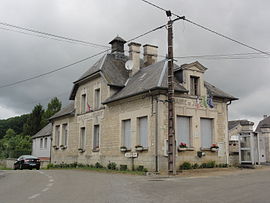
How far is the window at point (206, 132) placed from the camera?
71.1 feet

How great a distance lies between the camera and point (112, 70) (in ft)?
84.9

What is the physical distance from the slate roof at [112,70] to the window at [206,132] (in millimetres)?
6597

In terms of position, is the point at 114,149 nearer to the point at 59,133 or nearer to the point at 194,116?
the point at 194,116

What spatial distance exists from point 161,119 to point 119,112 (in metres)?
4.31

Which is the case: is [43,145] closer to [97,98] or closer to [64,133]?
[64,133]

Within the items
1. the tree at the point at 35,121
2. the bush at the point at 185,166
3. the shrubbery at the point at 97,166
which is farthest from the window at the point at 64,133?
the tree at the point at 35,121

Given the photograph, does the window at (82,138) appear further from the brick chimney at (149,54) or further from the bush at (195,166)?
the bush at (195,166)

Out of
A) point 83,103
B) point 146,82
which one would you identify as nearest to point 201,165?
point 146,82

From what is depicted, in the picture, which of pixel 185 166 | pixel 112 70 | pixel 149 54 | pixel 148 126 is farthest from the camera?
pixel 149 54

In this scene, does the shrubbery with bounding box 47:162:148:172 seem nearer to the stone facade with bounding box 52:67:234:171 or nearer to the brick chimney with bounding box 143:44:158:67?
the stone facade with bounding box 52:67:234:171

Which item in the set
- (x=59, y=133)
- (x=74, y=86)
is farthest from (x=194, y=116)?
(x=59, y=133)

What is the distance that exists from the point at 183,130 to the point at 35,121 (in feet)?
181

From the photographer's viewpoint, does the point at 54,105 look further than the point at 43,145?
Yes

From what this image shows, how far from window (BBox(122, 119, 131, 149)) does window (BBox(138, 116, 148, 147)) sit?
45.8 inches
